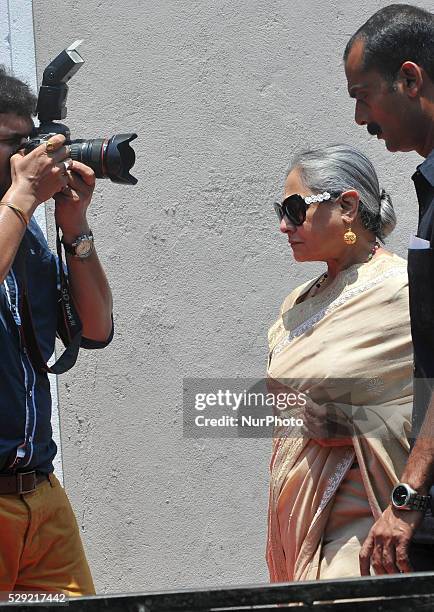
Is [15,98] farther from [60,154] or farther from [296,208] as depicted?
[296,208]

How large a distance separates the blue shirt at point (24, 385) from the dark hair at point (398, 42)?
1069 millimetres

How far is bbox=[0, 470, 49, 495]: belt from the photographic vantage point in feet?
9.56

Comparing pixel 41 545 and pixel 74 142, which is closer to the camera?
pixel 41 545

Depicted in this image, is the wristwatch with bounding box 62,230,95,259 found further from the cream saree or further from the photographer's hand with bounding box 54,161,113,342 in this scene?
the cream saree

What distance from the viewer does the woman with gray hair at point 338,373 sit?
3.03m

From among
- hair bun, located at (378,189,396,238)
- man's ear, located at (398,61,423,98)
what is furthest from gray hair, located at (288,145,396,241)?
man's ear, located at (398,61,423,98)

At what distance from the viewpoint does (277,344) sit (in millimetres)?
3316

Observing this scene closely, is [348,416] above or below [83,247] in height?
below

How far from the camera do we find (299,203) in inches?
127

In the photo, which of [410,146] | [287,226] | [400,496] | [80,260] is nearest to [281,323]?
[287,226]

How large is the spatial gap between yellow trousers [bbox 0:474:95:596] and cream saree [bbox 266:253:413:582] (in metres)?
0.59

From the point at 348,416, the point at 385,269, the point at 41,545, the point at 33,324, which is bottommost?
the point at 41,545

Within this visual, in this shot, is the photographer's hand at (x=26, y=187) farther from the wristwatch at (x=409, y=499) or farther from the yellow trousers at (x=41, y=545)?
the wristwatch at (x=409, y=499)

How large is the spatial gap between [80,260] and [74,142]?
12.8 inches
